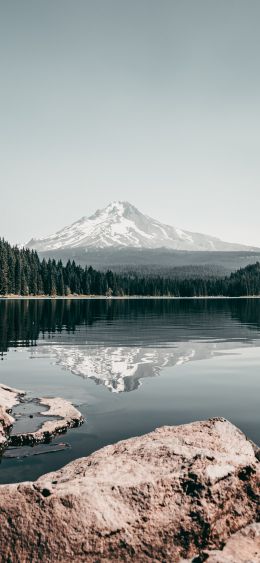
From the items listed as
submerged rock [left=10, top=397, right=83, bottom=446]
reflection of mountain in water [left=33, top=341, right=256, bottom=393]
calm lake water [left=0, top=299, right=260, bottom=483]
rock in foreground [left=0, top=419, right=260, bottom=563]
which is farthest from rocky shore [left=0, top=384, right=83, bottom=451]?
rock in foreground [left=0, top=419, right=260, bottom=563]

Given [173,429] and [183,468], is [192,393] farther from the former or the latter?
[183,468]

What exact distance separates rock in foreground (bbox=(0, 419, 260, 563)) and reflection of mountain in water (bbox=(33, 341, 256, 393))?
56.6ft

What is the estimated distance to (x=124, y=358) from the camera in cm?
4156

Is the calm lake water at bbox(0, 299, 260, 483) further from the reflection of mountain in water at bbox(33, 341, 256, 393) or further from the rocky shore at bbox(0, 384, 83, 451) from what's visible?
the rocky shore at bbox(0, 384, 83, 451)

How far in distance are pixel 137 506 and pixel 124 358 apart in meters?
30.9

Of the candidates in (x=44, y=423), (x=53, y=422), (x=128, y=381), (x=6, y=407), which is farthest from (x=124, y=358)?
(x=44, y=423)

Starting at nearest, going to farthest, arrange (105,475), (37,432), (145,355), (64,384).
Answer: (105,475) < (37,432) < (64,384) < (145,355)

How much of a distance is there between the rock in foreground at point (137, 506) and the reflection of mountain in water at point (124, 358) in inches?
679

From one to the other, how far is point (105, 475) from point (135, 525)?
58.3 inches

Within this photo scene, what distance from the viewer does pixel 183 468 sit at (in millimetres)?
11805

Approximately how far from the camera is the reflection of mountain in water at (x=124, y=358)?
33.6 metres

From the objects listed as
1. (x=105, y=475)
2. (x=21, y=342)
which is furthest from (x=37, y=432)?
(x=21, y=342)

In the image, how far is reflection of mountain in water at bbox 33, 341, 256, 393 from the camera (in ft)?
110

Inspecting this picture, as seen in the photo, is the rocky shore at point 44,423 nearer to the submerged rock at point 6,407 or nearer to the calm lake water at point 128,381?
the submerged rock at point 6,407
